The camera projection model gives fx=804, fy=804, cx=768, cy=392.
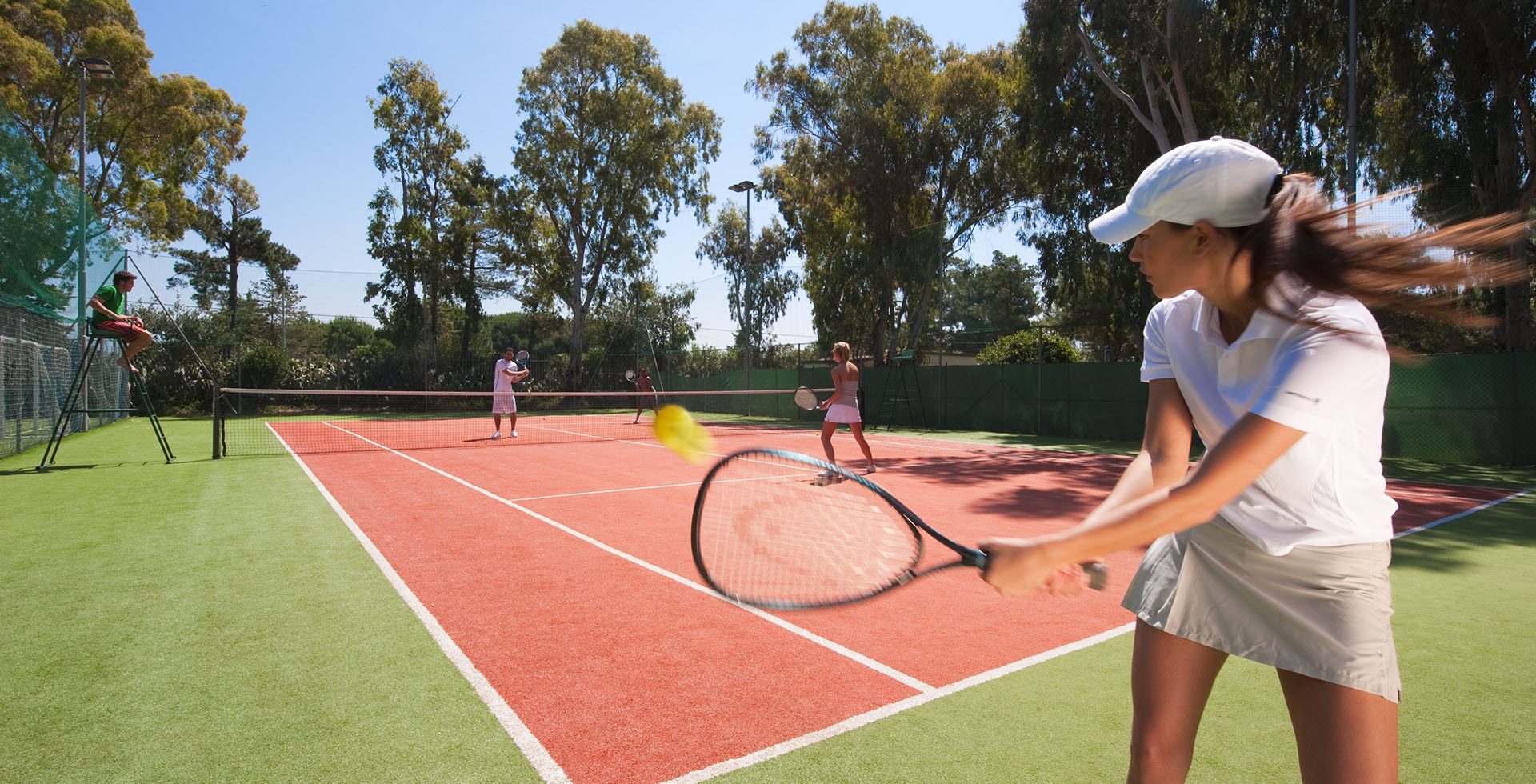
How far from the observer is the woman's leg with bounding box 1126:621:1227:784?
180 cm

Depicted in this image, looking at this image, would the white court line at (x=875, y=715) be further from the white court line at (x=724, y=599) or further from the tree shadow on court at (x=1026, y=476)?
the tree shadow on court at (x=1026, y=476)

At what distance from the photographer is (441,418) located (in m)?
26.5

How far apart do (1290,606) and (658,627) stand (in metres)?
3.36

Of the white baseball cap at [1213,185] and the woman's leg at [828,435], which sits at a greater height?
the white baseball cap at [1213,185]

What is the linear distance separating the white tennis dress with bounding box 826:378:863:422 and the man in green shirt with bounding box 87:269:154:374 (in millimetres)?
8316

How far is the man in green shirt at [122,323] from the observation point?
373 inches

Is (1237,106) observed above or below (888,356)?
above

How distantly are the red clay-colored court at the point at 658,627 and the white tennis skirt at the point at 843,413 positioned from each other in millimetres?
1879

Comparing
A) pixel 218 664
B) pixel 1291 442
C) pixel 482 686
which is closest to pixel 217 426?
pixel 218 664

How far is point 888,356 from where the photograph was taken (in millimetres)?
26984

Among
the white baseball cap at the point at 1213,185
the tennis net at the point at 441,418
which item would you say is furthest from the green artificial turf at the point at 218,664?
the tennis net at the point at 441,418

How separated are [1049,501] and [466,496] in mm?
6498

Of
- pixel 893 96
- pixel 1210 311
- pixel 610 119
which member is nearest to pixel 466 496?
pixel 1210 311

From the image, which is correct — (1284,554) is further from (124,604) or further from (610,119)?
(610,119)
